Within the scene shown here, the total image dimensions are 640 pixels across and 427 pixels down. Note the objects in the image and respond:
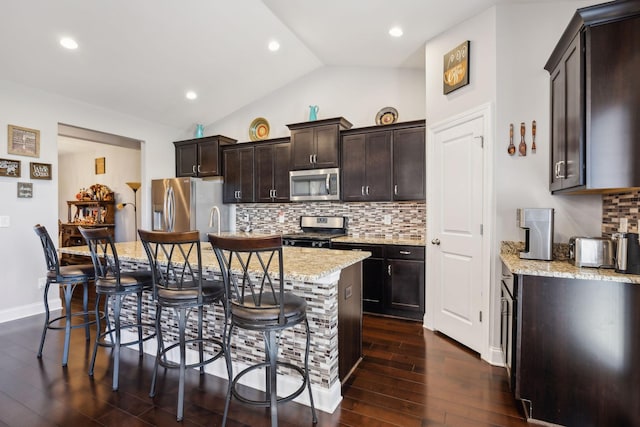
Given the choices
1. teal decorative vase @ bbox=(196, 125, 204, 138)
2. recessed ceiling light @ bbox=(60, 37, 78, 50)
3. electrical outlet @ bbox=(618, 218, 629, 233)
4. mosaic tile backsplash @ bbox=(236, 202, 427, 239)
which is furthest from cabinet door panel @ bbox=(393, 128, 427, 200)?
recessed ceiling light @ bbox=(60, 37, 78, 50)

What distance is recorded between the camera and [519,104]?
2613mm

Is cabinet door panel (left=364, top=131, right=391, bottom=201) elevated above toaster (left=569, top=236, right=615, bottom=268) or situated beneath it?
elevated above

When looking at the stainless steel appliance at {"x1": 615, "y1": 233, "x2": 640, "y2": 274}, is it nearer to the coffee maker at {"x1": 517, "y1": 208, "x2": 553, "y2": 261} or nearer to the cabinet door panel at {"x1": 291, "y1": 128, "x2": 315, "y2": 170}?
the coffee maker at {"x1": 517, "y1": 208, "x2": 553, "y2": 261}

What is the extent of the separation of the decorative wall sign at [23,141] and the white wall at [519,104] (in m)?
4.94

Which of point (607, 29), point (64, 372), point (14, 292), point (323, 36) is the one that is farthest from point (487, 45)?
point (14, 292)

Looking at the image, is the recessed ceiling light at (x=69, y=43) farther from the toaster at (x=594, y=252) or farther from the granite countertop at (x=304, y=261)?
the toaster at (x=594, y=252)

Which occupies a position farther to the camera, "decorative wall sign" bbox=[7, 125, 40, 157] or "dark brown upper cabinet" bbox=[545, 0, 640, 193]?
"decorative wall sign" bbox=[7, 125, 40, 157]

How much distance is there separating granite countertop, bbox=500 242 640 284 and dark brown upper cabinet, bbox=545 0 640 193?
473mm

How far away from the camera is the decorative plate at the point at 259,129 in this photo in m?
5.17

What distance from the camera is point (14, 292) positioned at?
3715mm

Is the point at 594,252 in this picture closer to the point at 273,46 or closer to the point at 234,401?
the point at 234,401

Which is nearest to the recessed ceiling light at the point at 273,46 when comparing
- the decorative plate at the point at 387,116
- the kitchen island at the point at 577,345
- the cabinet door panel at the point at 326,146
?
the cabinet door panel at the point at 326,146

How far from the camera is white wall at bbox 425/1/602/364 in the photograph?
2.49 m

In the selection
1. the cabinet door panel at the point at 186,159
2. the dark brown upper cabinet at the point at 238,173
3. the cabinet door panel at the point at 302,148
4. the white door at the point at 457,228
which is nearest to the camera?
the white door at the point at 457,228
